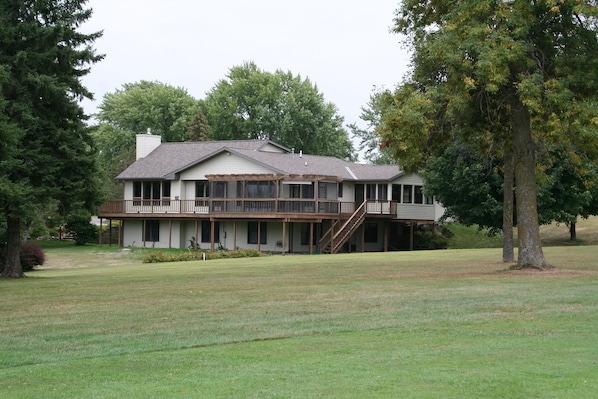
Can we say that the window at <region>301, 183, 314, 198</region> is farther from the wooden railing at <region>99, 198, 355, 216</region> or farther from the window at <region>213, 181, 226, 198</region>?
the window at <region>213, 181, 226, 198</region>

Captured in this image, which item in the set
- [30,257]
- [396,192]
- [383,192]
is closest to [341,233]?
[383,192]

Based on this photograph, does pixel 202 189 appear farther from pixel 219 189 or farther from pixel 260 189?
pixel 260 189

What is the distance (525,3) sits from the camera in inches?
864

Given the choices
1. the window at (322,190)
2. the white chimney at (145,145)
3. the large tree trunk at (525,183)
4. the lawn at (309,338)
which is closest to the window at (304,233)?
the window at (322,190)

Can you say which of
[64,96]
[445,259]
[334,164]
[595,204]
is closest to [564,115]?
[445,259]

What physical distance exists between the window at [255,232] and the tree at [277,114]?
30721 mm

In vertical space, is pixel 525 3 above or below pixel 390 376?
above

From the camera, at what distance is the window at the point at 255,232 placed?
53406 millimetres

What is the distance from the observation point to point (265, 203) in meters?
50.4

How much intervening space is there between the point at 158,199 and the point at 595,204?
2823 cm

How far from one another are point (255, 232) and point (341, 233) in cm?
619

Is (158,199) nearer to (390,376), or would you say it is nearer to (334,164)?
(334,164)

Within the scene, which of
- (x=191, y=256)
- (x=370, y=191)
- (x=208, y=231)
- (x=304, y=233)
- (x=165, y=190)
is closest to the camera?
(x=191, y=256)

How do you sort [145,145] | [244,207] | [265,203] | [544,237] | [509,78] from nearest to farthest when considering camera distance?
[509,78]
[265,203]
[244,207]
[544,237]
[145,145]
